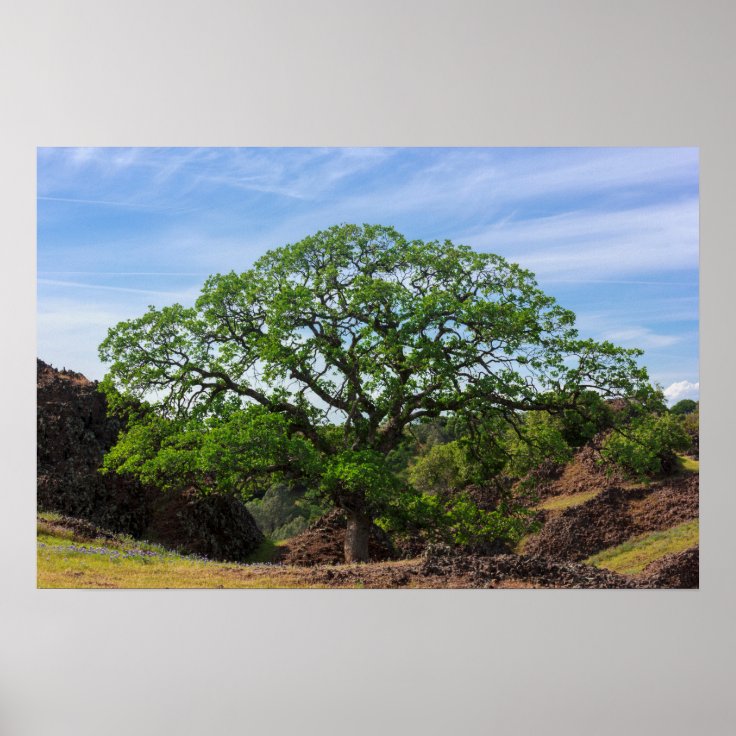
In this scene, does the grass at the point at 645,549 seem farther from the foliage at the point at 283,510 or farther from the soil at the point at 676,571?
the foliage at the point at 283,510

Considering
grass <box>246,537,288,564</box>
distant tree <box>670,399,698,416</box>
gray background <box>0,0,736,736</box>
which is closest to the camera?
gray background <box>0,0,736,736</box>

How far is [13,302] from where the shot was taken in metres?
5.05

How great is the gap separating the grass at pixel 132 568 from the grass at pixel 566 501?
70.1 inches

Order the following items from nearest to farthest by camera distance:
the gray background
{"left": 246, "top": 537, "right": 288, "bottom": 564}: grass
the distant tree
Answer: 1. the gray background
2. the distant tree
3. {"left": 246, "top": 537, "right": 288, "bottom": 564}: grass

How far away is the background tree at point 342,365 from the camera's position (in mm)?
5273

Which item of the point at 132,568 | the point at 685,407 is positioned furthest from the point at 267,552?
the point at 685,407

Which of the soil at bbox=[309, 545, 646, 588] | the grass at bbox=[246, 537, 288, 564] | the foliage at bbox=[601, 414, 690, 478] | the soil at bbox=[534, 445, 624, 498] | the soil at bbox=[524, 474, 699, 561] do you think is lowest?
the soil at bbox=[309, 545, 646, 588]

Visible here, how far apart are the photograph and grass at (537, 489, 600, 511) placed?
2cm

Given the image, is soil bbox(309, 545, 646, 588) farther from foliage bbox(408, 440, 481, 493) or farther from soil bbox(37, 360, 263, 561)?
soil bbox(37, 360, 263, 561)

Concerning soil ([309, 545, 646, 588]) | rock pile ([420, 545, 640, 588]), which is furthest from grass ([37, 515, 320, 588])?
rock pile ([420, 545, 640, 588])

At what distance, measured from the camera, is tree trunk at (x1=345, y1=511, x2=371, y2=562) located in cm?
536
